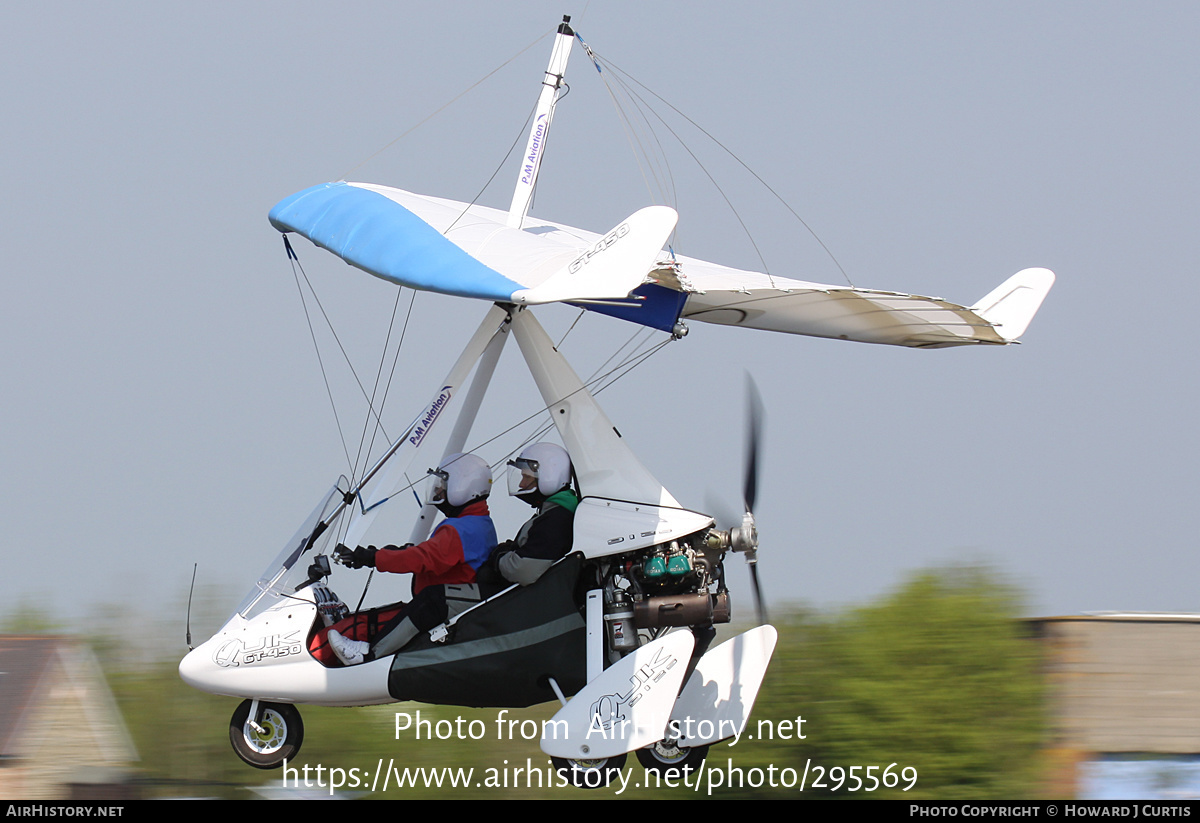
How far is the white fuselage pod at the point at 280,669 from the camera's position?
10.2m

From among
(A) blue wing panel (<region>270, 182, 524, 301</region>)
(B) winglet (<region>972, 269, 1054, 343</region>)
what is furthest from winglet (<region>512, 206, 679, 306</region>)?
(B) winglet (<region>972, 269, 1054, 343</region>)

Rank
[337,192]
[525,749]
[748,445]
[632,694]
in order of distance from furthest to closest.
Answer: [525,749]
[337,192]
[748,445]
[632,694]

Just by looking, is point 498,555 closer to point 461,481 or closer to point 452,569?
point 452,569

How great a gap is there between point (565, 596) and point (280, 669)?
2.17m

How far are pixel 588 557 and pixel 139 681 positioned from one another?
12950 mm

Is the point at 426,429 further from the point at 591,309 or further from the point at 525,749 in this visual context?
the point at 525,749

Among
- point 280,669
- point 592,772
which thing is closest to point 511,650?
point 592,772

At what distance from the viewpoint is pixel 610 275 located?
338 inches

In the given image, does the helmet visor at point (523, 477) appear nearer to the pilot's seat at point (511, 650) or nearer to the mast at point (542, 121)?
the pilot's seat at point (511, 650)

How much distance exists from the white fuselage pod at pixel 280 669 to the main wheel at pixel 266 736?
14.2 inches

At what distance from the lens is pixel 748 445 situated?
1054 centimetres

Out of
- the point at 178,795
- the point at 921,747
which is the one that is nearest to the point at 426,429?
the point at 178,795

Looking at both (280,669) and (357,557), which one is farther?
(280,669)
